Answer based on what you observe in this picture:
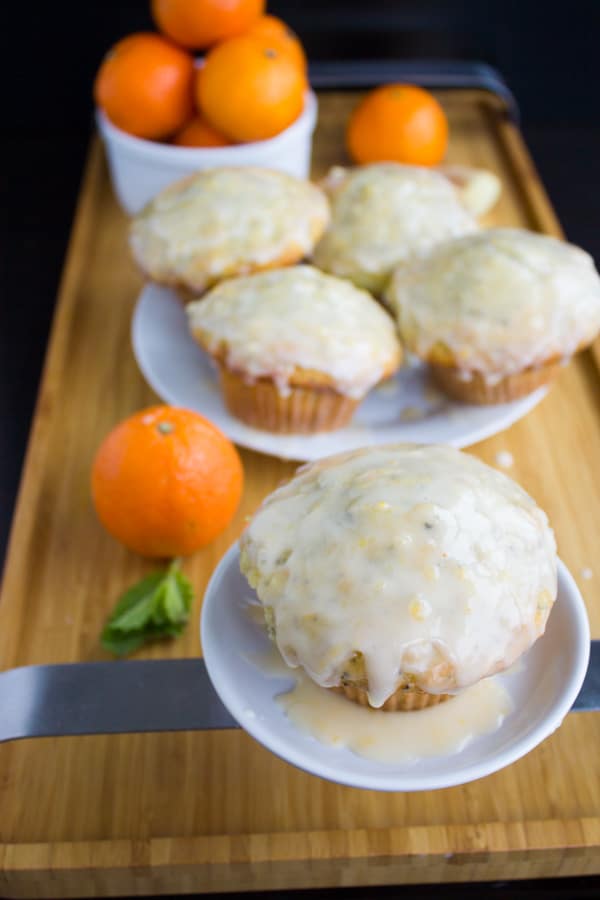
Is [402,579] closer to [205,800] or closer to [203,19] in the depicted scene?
[205,800]

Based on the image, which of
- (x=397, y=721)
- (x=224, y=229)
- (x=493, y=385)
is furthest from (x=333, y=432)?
(x=397, y=721)

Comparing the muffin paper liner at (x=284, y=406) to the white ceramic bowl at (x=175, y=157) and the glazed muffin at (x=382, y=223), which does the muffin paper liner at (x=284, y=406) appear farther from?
the white ceramic bowl at (x=175, y=157)

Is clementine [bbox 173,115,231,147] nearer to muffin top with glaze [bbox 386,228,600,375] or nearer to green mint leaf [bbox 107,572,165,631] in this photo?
muffin top with glaze [bbox 386,228,600,375]

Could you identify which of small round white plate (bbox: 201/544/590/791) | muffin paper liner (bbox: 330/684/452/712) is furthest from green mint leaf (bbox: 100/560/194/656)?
muffin paper liner (bbox: 330/684/452/712)

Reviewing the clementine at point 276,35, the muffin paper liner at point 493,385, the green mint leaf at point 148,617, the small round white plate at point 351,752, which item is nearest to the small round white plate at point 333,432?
the muffin paper liner at point 493,385

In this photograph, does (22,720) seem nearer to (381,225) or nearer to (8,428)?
(8,428)

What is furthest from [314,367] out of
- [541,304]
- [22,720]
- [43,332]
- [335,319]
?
[43,332]
